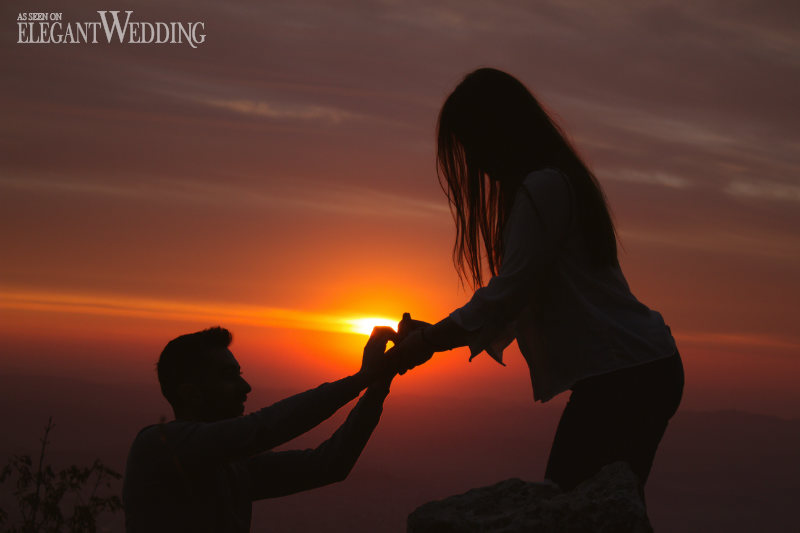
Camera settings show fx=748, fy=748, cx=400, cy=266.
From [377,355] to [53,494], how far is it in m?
4.50

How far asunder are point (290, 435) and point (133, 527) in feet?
2.65

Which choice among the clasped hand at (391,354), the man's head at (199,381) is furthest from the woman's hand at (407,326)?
the man's head at (199,381)

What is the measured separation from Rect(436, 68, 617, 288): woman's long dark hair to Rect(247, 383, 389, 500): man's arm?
3.88 ft

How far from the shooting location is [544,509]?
9.46 ft

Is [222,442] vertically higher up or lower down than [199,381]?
lower down

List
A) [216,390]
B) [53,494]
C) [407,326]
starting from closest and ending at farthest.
A: [216,390]
[407,326]
[53,494]

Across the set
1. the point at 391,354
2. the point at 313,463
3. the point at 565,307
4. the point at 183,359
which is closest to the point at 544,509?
the point at 565,307

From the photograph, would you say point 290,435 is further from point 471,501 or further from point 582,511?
point 582,511

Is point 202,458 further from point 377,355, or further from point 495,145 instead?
point 495,145

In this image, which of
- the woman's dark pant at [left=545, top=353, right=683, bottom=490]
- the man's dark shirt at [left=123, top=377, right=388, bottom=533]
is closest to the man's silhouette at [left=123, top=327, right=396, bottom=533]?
the man's dark shirt at [left=123, top=377, right=388, bottom=533]

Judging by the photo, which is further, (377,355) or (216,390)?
(377,355)

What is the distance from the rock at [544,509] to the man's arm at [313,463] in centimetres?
79

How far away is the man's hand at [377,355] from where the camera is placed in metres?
3.64

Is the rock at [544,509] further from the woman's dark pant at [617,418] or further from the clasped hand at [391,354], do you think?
the clasped hand at [391,354]
